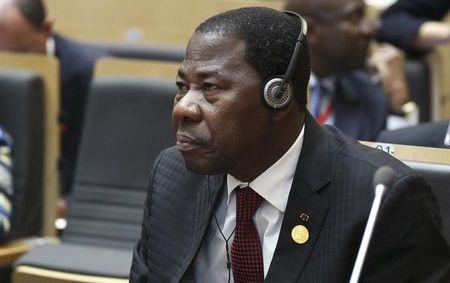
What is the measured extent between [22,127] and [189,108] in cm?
131

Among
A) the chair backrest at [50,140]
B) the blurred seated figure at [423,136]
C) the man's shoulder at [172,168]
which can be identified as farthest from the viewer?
the chair backrest at [50,140]

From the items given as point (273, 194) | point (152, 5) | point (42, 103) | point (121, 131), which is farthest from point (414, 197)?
point (152, 5)

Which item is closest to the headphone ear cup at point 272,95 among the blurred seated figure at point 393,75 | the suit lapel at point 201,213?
the suit lapel at point 201,213

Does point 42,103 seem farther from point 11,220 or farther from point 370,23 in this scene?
point 370,23

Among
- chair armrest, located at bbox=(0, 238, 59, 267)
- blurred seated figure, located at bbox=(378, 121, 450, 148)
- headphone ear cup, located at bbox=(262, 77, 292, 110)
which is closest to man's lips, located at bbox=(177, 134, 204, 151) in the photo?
headphone ear cup, located at bbox=(262, 77, 292, 110)

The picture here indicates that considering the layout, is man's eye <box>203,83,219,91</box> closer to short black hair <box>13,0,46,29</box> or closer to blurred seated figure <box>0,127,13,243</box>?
blurred seated figure <box>0,127,13,243</box>

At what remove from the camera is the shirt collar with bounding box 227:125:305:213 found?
138cm

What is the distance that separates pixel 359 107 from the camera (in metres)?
2.76

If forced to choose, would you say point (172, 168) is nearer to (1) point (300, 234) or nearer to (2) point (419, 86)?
(1) point (300, 234)

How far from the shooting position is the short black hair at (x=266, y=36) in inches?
52.0

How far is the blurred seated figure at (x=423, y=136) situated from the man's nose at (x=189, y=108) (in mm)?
570

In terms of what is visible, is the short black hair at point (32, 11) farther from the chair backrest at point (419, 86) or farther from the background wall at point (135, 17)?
the chair backrest at point (419, 86)

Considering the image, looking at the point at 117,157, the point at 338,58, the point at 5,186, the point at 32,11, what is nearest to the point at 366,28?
the point at 338,58

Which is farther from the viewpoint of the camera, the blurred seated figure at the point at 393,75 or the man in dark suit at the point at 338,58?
the blurred seated figure at the point at 393,75
